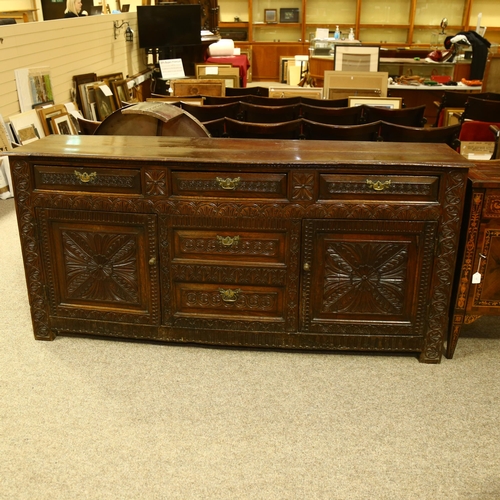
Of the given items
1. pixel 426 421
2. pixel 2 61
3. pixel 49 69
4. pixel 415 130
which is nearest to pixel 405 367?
pixel 426 421

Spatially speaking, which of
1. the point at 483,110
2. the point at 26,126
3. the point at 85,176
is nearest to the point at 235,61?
the point at 26,126

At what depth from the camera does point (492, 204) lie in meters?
2.52

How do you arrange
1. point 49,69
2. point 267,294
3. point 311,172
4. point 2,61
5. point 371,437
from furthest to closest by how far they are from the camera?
point 49,69
point 2,61
point 267,294
point 311,172
point 371,437

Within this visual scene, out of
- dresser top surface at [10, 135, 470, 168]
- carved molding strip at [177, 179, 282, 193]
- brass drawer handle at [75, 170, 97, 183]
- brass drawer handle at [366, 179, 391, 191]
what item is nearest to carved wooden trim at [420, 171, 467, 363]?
dresser top surface at [10, 135, 470, 168]

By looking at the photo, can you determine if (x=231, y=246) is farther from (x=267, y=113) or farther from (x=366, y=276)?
(x=267, y=113)

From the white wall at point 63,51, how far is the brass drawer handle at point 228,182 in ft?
10.8

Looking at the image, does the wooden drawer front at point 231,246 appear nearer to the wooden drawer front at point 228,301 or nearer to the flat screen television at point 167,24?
the wooden drawer front at point 228,301

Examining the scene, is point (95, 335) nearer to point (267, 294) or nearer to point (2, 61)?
point (267, 294)

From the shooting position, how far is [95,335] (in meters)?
2.97

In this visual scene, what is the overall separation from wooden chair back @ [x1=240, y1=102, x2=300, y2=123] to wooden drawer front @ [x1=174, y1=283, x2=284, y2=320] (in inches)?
76.7

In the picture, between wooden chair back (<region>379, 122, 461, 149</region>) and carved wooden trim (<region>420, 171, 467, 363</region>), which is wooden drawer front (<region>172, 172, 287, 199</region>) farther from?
wooden chair back (<region>379, 122, 461, 149</region>)

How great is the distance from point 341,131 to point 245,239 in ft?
3.73

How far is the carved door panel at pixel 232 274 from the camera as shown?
2.61 m

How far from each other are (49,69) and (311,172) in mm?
4277
